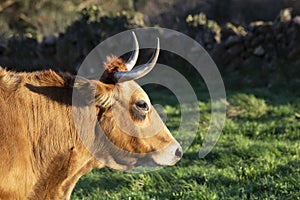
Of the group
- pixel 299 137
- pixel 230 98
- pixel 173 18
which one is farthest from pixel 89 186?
pixel 173 18

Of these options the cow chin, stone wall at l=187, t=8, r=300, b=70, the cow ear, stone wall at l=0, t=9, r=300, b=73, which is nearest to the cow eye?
the cow ear

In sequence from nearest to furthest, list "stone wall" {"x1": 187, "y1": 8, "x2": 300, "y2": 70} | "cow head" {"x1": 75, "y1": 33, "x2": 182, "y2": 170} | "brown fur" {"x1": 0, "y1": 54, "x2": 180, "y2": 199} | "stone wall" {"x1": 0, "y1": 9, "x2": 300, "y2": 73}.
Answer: "brown fur" {"x1": 0, "y1": 54, "x2": 180, "y2": 199}
"cow head" {"x1": 75, "y1": 33, "x2": 182, "y2": 170}
"stone wall" {"x1": 187, "y1": 8, "x2": 300, "y2": 70}
"stone wall" {"x1": 0, "y1": 9, "x2": 300, "y2": 73}

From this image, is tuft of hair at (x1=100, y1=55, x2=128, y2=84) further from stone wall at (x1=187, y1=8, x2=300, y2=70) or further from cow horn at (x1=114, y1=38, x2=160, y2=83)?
stone wall at (x1=187, y1=8, x2=300, y2=70)

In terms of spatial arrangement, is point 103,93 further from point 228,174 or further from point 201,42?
point 201,42

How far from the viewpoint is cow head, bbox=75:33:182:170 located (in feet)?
16.0

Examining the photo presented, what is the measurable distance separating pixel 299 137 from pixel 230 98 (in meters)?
3.09

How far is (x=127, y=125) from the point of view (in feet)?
16.4

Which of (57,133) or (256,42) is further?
(256,42)

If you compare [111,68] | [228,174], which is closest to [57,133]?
[111,68]

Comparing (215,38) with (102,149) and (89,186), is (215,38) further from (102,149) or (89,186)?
(102,149)

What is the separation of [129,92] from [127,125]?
0.89 feet

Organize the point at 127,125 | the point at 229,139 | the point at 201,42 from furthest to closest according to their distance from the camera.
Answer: the point at 201,42 < the point at 229,139 < the point at 127,125

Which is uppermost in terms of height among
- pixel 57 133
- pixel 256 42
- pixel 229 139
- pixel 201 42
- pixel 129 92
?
pixel 129 92

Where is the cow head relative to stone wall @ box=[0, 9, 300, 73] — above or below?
above
